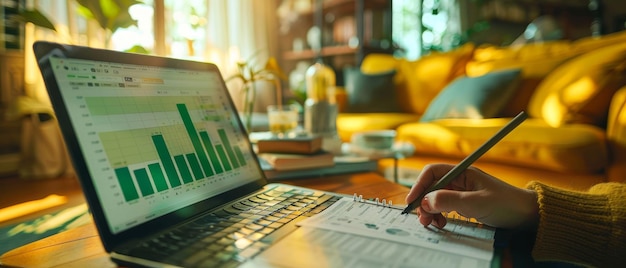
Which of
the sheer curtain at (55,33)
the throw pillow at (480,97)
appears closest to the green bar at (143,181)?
the throw pillow at (480,97)

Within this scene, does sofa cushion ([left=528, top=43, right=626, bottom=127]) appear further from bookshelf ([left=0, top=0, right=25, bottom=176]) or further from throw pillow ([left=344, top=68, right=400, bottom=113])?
bookshelf ([left=0, top=0, right=25, bottom=176])

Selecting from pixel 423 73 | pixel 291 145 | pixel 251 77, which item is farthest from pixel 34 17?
pixel 423 73

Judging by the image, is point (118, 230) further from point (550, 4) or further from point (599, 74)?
point (550, 4)

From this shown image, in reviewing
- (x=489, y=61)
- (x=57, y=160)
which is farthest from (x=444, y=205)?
(x=489, y=61)

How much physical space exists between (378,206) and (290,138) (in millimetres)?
464

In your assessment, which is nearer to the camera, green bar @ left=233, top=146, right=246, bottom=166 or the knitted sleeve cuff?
the knitted sleeve cuff

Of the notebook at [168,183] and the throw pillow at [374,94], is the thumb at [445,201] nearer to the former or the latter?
the notebook at [168,183]

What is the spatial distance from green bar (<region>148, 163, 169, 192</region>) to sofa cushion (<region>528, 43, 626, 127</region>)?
1632 millimetres

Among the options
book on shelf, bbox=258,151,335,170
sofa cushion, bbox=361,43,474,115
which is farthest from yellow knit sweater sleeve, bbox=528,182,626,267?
sofa cushion, bbox=361,43,474,115

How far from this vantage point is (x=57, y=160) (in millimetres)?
1680

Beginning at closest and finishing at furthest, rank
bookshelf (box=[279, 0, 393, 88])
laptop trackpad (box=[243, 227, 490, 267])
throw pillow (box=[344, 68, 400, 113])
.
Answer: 1. laptop trackpad (box=[243, 227, 490, 267])
2. throw pillow (box=[344, 68, 400, 113])
3. bookshelf (box=[279, 0, 393, 88])

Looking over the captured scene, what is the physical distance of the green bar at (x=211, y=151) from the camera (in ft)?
1.84

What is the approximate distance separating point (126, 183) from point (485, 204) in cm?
40

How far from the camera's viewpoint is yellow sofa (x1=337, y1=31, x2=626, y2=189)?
4.32 feet
